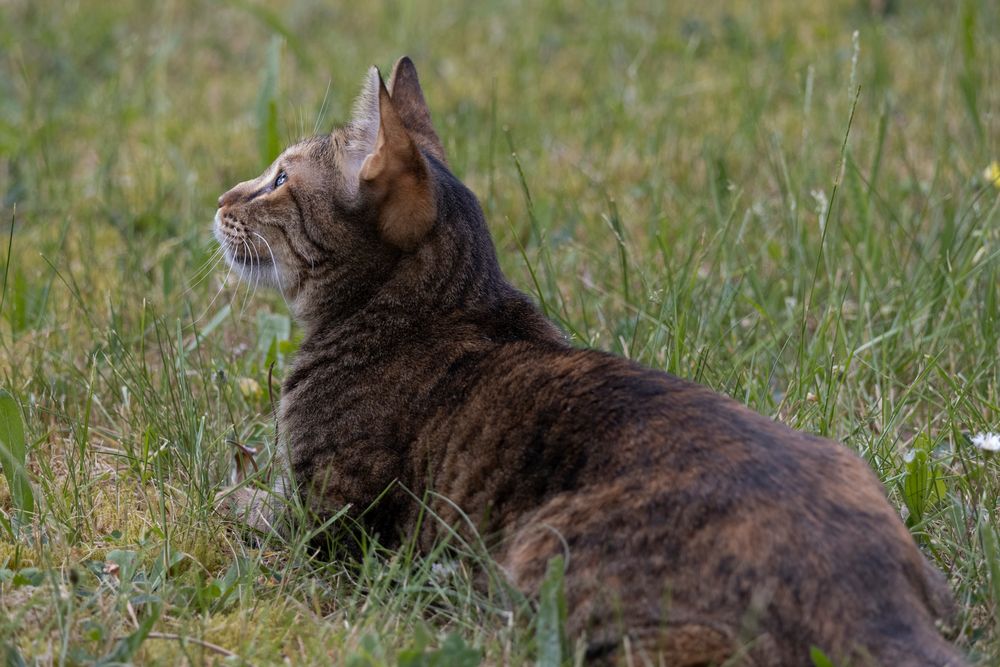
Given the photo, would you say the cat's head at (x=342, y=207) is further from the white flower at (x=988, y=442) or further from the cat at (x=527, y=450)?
the white flower at (x=988, y=442)

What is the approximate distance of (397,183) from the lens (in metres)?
3.00

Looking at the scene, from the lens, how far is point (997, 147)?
17.2 feet

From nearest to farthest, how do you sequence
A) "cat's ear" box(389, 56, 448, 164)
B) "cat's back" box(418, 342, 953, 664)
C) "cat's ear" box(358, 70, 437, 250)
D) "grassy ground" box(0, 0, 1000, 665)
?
"cat's back" box(418, 342, 953, 664), "grassy ground" box(0, 0, 1000, 665), "cat's ear" box(358, 70, 437, 250), "cat's ear" box(389, 56, 448, 164)

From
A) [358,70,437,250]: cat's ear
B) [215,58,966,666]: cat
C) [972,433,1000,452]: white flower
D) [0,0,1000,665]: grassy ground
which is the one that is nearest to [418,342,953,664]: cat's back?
[215,58,966,666]: cat

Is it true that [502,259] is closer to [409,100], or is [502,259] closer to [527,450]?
[409,100]

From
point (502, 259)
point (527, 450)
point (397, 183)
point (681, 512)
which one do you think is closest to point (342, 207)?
point (397, 183)

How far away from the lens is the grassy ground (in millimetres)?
2688

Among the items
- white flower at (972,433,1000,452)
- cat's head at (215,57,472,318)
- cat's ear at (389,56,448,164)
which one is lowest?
white flower at (972,433,1000,452)

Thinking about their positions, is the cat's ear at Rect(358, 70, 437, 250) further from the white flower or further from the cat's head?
the white flower

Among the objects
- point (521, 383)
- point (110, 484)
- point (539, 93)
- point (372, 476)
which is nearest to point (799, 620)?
point (521, 383)

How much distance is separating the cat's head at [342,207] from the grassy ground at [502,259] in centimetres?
19

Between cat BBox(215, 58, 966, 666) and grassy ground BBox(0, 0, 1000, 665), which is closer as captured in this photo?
cat BBox(215, 58, 966, 666)

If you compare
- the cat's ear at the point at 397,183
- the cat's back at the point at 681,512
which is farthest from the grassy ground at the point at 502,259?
the cat's ear at the point at 397,183

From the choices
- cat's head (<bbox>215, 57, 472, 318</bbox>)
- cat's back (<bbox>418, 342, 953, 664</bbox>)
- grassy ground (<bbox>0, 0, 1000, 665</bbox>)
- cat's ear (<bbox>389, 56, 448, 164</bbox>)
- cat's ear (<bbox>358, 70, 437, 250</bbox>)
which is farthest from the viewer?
cat's ear (<bbox>389, 56, 448, 164</bbox>)
